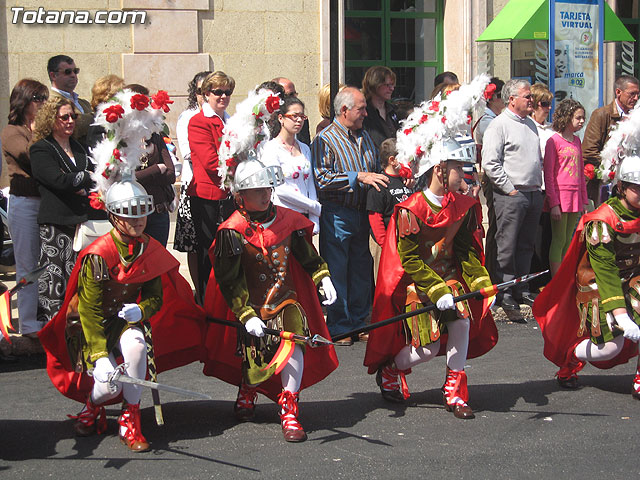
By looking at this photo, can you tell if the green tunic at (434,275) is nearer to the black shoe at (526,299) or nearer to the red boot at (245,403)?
the red boot at (245,403)

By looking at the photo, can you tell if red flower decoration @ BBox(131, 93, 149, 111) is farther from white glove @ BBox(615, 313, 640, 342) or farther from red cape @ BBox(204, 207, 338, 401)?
white glove @ BBox(615, 313, 640, 342)

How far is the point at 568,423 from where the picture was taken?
533 cm

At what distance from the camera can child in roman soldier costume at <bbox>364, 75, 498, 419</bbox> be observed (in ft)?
18.2

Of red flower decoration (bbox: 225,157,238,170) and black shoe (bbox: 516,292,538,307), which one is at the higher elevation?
red flower decoration (bbox: 225,157,238,170)

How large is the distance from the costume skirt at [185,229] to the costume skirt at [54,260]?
3.37 feet

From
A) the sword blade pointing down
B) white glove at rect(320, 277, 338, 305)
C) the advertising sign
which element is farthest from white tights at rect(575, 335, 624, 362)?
the advertising sign

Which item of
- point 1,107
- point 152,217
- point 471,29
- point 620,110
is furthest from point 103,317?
point 471,29

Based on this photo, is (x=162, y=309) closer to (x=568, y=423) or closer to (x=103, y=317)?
(x=103, y=317)

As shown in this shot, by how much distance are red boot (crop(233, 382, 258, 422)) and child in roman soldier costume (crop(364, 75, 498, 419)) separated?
2.67ft

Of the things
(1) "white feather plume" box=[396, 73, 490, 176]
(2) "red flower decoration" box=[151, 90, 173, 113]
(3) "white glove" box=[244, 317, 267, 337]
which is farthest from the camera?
(1) "white feather plume" box=[396, 73, 490, 176]

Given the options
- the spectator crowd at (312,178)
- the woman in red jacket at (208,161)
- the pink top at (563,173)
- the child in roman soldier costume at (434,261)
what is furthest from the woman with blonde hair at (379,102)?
the child in roman soldier costume at (434,261)

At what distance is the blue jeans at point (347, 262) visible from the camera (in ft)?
24.2

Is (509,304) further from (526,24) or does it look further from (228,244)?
(526,24)

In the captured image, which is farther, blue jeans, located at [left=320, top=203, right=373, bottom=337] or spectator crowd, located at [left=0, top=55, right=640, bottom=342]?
blue jeans, located at [left=320, top=203, right=373, bottom=337]
